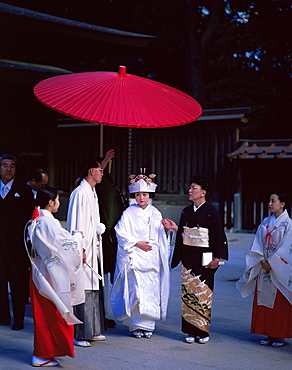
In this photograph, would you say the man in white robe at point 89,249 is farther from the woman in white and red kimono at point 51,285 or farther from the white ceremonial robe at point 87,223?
the woman in white and red kimono at point 51,285

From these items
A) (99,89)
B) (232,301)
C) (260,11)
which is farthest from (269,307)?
(260,11)

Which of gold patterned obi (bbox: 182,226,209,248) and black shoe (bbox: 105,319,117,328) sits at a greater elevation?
gold patterned obi (bbox: 182,226,209,248)

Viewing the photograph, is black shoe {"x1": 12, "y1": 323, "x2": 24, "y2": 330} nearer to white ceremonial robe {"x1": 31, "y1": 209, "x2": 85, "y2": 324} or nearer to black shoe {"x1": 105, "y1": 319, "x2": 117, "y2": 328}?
black shoe {"x1": 105, "y1": 319, "x2": 117, "y2": 328}

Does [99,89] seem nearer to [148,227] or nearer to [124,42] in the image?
[148,227]

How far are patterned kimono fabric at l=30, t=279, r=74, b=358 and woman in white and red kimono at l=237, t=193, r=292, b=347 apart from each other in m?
1.94

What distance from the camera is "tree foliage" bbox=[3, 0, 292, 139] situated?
67.6 feet

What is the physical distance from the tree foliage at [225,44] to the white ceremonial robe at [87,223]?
1538 cm

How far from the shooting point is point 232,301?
7.47m

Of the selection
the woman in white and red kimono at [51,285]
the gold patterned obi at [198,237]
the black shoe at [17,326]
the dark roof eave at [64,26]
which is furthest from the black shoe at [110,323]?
the dark roof eave at [64,26]

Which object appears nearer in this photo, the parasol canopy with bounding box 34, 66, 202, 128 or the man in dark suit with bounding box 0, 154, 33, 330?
the parasol canopy with bounding box 34, 66, 202, 128

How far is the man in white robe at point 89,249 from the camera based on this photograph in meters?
5.39

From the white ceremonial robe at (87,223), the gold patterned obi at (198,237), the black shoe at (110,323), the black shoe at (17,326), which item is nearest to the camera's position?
the white ceremonial robe at (87,223)

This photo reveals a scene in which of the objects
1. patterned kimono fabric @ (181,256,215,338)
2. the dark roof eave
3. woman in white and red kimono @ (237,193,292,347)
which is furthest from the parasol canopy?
the dark roof eave

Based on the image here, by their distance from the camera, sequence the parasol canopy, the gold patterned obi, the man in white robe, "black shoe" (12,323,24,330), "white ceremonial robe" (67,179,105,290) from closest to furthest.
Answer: the parasol canopy < the man in white robe < "white ceremonial robe" (67,179,105,290) < the gold patterned obi < "black shoe" (12,323,24,330)
